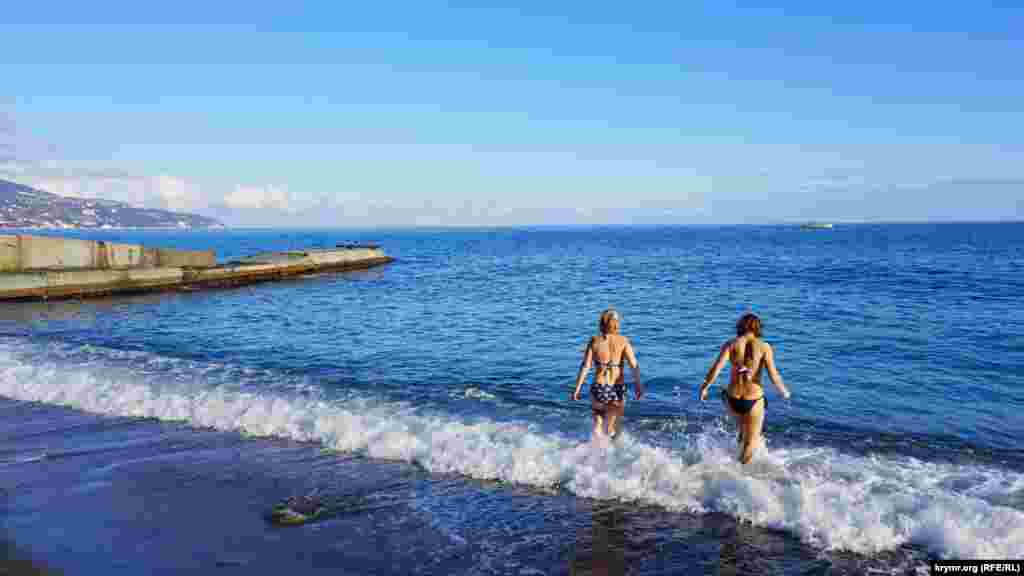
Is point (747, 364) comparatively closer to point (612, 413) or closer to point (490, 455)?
point (612, 413)

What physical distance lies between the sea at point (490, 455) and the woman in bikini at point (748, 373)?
744 mm

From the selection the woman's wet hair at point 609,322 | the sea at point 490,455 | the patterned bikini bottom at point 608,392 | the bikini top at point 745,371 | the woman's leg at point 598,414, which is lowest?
the sea at point 490,455

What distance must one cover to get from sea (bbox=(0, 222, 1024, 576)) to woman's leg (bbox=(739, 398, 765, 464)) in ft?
0.74

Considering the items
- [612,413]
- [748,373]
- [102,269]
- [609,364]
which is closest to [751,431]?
[748,373]

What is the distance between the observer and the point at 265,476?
858 centimetres

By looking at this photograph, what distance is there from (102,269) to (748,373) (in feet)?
122

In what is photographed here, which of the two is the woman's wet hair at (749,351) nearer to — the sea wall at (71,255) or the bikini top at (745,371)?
the bikini top at (745,371)

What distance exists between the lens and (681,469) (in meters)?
8.62

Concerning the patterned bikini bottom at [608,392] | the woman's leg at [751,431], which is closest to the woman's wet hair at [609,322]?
the patterned bikini bottom at [608,392]

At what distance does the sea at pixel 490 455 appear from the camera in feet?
21.6

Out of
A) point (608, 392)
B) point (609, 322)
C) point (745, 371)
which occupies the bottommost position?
point (608, 392)

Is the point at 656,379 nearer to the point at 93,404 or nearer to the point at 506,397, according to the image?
the point at 506,397

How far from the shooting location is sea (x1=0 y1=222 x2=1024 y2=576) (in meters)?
6.58

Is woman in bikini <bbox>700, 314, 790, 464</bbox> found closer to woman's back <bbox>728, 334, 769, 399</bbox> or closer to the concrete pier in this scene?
woman's back <bbox>728, 334, 769, 399</bbox>
